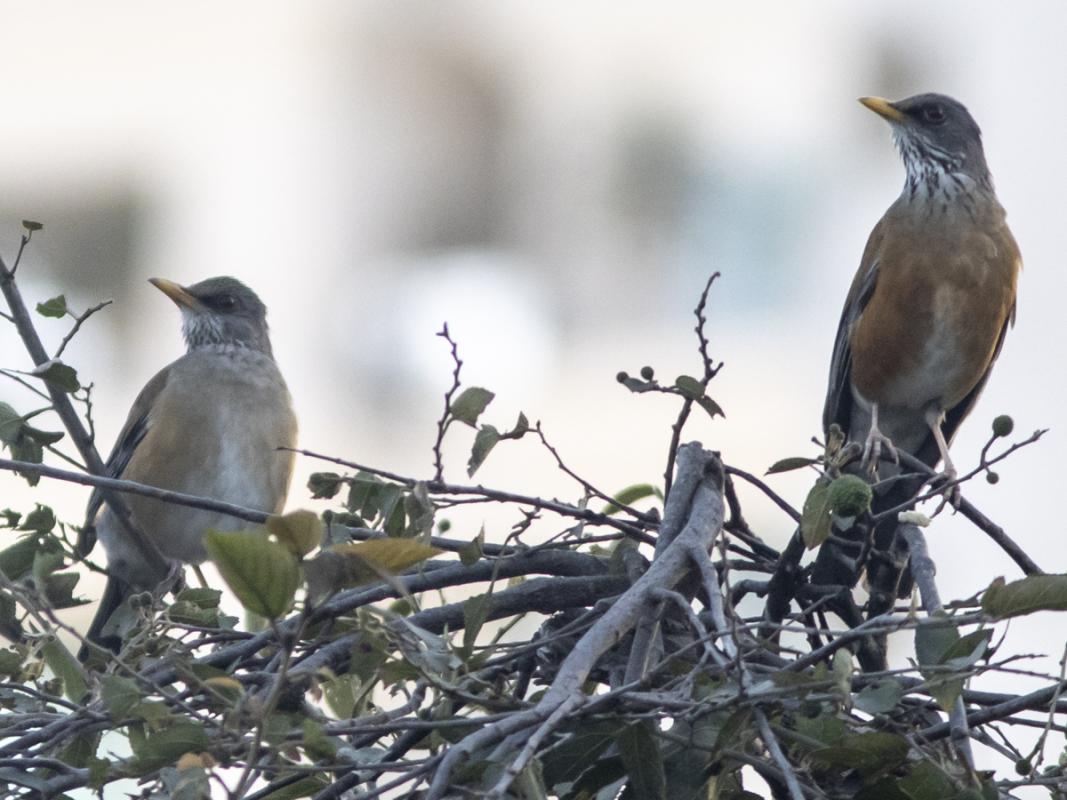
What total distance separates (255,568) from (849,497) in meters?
0.95

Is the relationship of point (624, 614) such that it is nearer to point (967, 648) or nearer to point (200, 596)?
point (967, 648)

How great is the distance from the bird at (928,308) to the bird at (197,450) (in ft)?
6.96

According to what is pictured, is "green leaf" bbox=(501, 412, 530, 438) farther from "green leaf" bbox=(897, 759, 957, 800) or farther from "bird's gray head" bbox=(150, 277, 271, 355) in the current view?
"bird's gray head" bbox=(150, 277, 271, 355)

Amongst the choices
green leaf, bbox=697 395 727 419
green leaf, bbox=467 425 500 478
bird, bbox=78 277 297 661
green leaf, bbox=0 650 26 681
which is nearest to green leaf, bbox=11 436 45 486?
green leaf, bbox=0 650 26 681

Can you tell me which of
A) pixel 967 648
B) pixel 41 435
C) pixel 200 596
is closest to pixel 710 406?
pixel 967 648

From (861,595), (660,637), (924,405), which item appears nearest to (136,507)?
(924,405)

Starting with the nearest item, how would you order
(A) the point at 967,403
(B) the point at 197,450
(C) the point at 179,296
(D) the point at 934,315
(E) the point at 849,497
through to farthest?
1. (E) the point at 849,497
2. (D) the point at 934,315
3. (A) the point at 967,403
4. (B) the point at 197,450
5. (C) the point at 179,296

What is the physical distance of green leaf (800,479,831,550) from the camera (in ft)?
6.95

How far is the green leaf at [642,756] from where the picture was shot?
1731 mm

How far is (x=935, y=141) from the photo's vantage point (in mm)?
5402

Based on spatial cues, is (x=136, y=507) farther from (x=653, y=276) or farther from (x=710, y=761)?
(x=653, y=276)

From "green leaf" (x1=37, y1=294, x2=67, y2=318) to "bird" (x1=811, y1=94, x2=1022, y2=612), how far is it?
273cm

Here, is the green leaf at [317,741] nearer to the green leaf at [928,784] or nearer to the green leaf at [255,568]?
the green leaf at [255,568]

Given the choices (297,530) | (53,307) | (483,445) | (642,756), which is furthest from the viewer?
(53,307)
